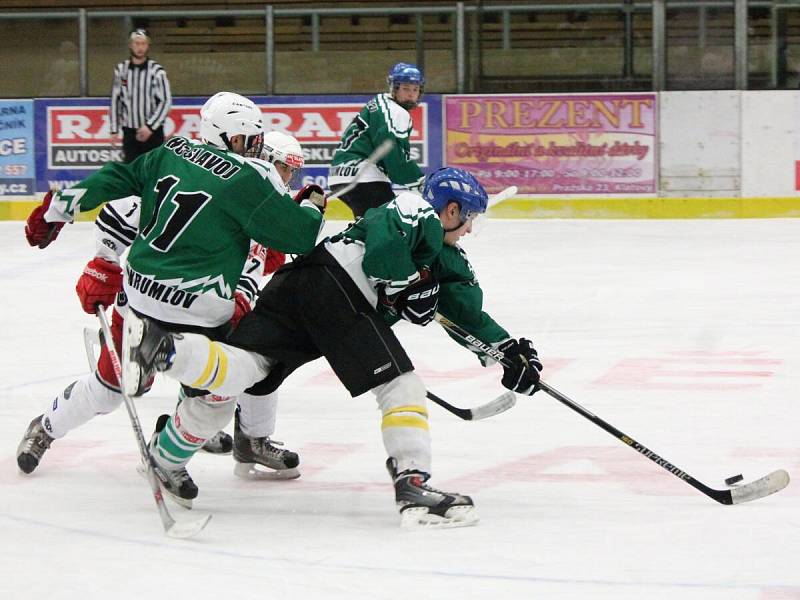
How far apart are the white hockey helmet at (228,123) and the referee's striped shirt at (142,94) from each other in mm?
6491

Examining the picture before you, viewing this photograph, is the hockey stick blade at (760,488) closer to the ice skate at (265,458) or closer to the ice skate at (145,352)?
the ice skate at (265,458)

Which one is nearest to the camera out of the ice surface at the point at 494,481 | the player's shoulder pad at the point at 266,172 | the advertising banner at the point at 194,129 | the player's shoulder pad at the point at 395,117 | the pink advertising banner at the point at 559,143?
the ice surface at the point at 494,481

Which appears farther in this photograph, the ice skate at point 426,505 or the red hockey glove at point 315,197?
the red hockey glove at point 315,197

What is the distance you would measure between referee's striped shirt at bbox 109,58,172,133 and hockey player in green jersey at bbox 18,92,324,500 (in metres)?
6.40

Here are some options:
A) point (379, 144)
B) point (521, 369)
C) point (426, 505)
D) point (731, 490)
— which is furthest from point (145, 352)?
point (379, 144)

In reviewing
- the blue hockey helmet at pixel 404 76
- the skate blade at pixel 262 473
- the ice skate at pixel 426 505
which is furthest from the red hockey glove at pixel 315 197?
the blue hockey helmet at pixel 404 76

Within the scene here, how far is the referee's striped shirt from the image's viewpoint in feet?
31.9

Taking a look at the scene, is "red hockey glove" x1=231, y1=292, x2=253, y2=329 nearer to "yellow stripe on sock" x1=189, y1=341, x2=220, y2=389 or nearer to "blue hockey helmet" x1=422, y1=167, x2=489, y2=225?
"yellow stripe on sock" x1=189, y1=341, x2=220, y2=389

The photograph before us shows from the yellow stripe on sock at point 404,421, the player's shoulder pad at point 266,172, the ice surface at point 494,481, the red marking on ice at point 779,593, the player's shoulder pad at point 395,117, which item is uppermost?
the player's shoulder pad at point 395,117

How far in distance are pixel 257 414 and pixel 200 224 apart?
0.70 metres

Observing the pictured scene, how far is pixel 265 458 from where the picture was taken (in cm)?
370

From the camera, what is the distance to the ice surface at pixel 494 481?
2789 mm

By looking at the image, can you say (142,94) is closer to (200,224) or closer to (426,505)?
(200,224)

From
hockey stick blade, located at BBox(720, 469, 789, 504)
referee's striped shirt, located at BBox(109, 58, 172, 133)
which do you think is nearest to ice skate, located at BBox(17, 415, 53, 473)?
hockey stick blade, located at BBox(720, 469, 789, 504)
